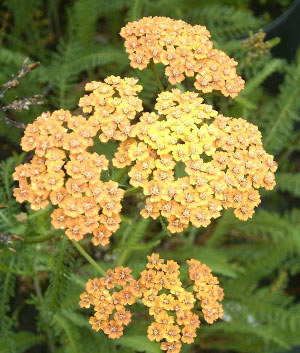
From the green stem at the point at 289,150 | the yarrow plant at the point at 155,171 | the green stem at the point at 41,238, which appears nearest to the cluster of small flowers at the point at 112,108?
the yarrow plant at the point at 155,171

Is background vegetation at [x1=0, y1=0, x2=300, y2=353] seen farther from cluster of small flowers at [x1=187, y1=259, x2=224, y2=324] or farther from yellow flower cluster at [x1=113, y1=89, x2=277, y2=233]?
yellow flower cluster at [x1=113, y1=89, x2=277, y2=233]

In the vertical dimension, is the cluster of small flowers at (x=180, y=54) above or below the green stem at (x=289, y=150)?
above

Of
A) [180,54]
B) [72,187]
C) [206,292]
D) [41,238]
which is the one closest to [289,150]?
[180,54]

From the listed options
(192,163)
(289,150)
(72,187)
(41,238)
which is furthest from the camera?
(289,150)

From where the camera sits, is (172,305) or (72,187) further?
(172,305)

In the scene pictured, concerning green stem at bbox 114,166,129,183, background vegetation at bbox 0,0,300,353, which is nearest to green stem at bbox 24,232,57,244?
background vegetation at bbox 0,0,300,353

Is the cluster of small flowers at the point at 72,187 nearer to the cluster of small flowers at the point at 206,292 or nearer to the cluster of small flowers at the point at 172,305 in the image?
the cluster of small flowers at the point at 172,305

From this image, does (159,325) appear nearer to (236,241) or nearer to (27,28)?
(236,241)

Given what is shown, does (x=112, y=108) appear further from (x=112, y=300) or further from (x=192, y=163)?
(x=112, y=300)

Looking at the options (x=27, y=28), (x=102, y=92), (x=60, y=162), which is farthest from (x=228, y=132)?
(x=27, y=28)
